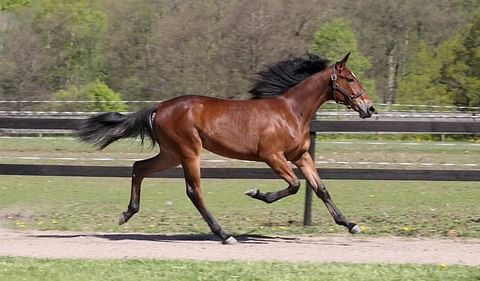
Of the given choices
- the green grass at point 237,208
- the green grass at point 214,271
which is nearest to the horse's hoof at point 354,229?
the green grass at point 237,208

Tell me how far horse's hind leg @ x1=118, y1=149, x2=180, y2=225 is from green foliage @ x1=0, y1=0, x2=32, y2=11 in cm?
3648

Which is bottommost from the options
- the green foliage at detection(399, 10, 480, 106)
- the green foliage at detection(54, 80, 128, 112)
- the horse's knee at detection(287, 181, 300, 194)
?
the green foliage at detection(54, 80, 128, 112)

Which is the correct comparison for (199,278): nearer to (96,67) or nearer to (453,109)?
(453,109)

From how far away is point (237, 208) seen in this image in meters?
12.0

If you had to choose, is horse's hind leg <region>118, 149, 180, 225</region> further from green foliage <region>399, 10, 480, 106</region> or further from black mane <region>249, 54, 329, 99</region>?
green foliage <region>399, 10, 480, 106</region>

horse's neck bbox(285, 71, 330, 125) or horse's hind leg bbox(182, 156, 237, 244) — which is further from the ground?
horse's neck bbox(285, 71, 330, 125)

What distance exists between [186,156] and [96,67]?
28594mm

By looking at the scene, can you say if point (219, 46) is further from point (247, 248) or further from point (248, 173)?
point (247, 248)

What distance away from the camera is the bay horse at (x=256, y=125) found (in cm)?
920

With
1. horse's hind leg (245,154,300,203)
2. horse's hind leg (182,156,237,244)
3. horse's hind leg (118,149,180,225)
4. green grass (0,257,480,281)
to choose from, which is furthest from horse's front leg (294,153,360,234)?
green grass (0,257,480,281)

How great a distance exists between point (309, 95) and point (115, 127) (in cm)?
220

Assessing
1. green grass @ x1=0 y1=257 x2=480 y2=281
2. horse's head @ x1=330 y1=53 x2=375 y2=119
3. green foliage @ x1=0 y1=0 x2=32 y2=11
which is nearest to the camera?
green grass @ x1=0 y1=257 x2=480 y2=281

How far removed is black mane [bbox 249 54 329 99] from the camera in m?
9.73

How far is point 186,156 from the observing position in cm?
927
